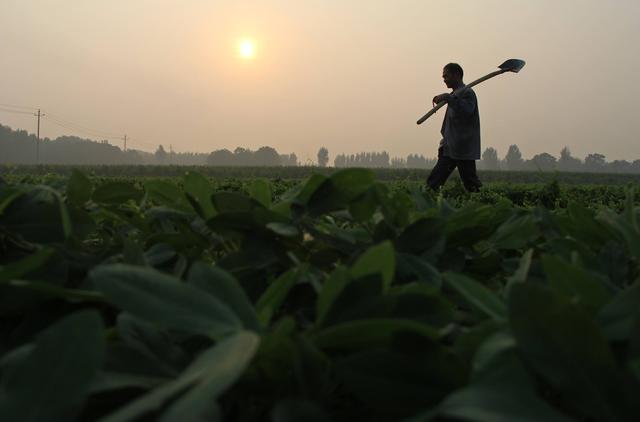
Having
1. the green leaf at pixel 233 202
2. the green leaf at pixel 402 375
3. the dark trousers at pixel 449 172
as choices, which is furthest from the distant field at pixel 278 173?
the green leaf at pixel 402 375

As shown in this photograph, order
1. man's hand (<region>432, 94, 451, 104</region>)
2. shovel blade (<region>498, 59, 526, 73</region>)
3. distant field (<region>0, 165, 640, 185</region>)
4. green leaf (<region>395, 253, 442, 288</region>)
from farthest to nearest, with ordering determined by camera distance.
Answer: distant field (<region>0, 165, 640, 185</region>) → man's hand (<region>432, 94, 451, 104</region>) → shovel blade (<region>498, 59, 526, 73</region>) → green leaf (<region>395, 253, 442, 288</region>)

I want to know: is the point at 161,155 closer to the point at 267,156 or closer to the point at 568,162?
the point at 267,156

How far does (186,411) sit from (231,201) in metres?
0.38

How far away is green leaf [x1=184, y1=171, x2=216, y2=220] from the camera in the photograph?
673 mm

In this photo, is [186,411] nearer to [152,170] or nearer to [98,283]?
[98,283]

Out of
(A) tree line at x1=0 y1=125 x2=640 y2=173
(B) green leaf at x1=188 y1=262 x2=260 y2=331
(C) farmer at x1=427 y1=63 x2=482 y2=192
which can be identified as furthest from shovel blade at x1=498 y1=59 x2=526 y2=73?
(A) tree line at x1=0 y1=125 x2=640 y2=173

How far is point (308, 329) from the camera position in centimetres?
42

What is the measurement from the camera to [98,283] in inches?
13.9

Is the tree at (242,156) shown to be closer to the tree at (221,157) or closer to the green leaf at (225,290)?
the tree at (221,157)

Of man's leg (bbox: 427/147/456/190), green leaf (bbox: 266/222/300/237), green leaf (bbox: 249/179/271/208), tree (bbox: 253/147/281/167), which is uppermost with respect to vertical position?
tree (bbox: 253/147/281/167)

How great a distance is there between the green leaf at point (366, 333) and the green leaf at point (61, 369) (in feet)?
0.45

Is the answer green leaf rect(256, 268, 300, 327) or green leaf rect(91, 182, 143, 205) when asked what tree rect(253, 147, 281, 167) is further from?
green leaf rect(256, 268, 300, 327)

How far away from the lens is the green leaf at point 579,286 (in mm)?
394

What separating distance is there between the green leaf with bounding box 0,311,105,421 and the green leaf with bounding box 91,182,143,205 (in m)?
0.46
